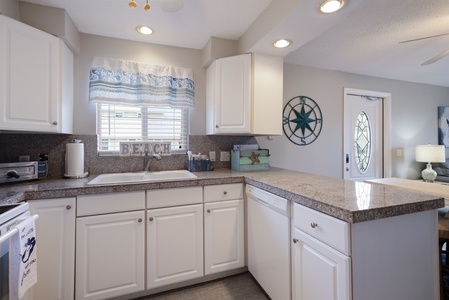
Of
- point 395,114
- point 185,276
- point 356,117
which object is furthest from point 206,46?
point 395,114

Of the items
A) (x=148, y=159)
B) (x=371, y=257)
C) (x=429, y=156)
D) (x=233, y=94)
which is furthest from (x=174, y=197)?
(x=429, y=156)

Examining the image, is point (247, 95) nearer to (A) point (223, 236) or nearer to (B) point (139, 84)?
(B) point (139, 84)

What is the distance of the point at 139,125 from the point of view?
2.22 meters

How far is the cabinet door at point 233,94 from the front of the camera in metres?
2.07

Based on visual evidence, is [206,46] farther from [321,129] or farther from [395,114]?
[395,114]

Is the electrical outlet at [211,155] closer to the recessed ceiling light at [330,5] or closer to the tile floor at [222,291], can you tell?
the tile floor at [222,291]

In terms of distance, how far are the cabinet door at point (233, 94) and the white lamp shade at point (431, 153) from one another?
10.9 feet

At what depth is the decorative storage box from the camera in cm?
217

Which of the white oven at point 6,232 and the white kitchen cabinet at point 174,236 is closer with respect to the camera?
the white oven at point 6,232

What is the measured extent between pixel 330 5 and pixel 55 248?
2.42m

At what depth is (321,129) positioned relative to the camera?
116 inches

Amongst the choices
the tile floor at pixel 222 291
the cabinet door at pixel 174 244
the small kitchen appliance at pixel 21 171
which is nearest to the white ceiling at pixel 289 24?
the small kitchen appliance at pixel 21 171

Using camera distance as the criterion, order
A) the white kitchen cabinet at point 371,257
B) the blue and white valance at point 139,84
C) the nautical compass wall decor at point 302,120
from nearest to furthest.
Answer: the white kitchen cabinet at point 371,257
the blue and white valance at point 139,84
the nautical compass wall decor at point 302,120

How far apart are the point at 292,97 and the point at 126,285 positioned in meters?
2.70
